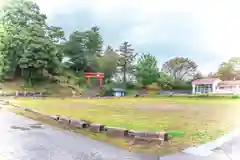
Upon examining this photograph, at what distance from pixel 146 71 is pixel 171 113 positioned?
15.9 inches

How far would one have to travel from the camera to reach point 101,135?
1.10 m

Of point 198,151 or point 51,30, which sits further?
point 198,151

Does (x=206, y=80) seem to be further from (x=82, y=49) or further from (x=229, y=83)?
(x=82, y=49)

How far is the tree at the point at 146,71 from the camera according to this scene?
2.78 feet

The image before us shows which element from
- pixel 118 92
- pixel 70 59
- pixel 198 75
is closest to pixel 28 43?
pixel 70 59

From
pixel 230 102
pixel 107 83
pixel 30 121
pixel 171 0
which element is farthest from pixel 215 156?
pixel 30 121

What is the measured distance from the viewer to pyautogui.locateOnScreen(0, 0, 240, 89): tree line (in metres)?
0.85

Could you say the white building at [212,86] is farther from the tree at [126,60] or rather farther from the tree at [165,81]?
the tree at [126,60]

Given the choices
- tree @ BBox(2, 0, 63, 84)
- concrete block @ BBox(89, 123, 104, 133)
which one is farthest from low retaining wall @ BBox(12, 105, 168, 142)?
tree @ BBox(2, 0, 63, 84)

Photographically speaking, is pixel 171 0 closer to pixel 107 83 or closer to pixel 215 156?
pixel 107 83

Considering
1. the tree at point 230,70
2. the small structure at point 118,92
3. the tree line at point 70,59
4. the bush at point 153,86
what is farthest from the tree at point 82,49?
the tree at point 230,70

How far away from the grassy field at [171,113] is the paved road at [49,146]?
10cm

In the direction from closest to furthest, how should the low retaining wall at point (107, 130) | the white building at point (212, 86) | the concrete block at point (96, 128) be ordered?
the white building at point (212, 86), the low retaining wall at point (107, 130), the concrete block at point (96, 128)

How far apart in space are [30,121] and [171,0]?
0.85m
